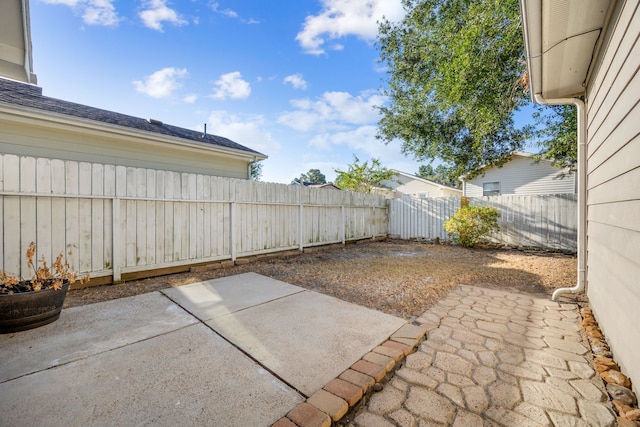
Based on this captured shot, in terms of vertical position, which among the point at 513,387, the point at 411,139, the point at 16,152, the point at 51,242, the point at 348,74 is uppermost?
the point at 348,74

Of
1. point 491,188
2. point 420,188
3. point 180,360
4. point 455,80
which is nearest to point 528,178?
point 491,188

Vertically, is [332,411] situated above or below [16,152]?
below

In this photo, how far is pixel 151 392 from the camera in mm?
1546

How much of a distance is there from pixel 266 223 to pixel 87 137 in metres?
4.27

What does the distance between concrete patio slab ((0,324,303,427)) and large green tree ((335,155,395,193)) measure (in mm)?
12250

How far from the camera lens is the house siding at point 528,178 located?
12.2 m

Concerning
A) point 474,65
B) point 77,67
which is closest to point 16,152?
point 77,67

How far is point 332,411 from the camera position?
1395 mm

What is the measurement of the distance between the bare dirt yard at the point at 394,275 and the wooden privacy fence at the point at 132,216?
16.5 inches

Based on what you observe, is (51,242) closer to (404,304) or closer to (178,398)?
(178,398)

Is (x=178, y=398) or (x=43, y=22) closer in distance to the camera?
(x=178, y=398)

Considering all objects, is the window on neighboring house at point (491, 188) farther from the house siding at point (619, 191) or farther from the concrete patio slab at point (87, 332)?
the concrete patio slab at point (87, 332)

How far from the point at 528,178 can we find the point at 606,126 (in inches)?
517

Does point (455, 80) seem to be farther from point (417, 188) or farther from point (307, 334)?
point (417, 188)
